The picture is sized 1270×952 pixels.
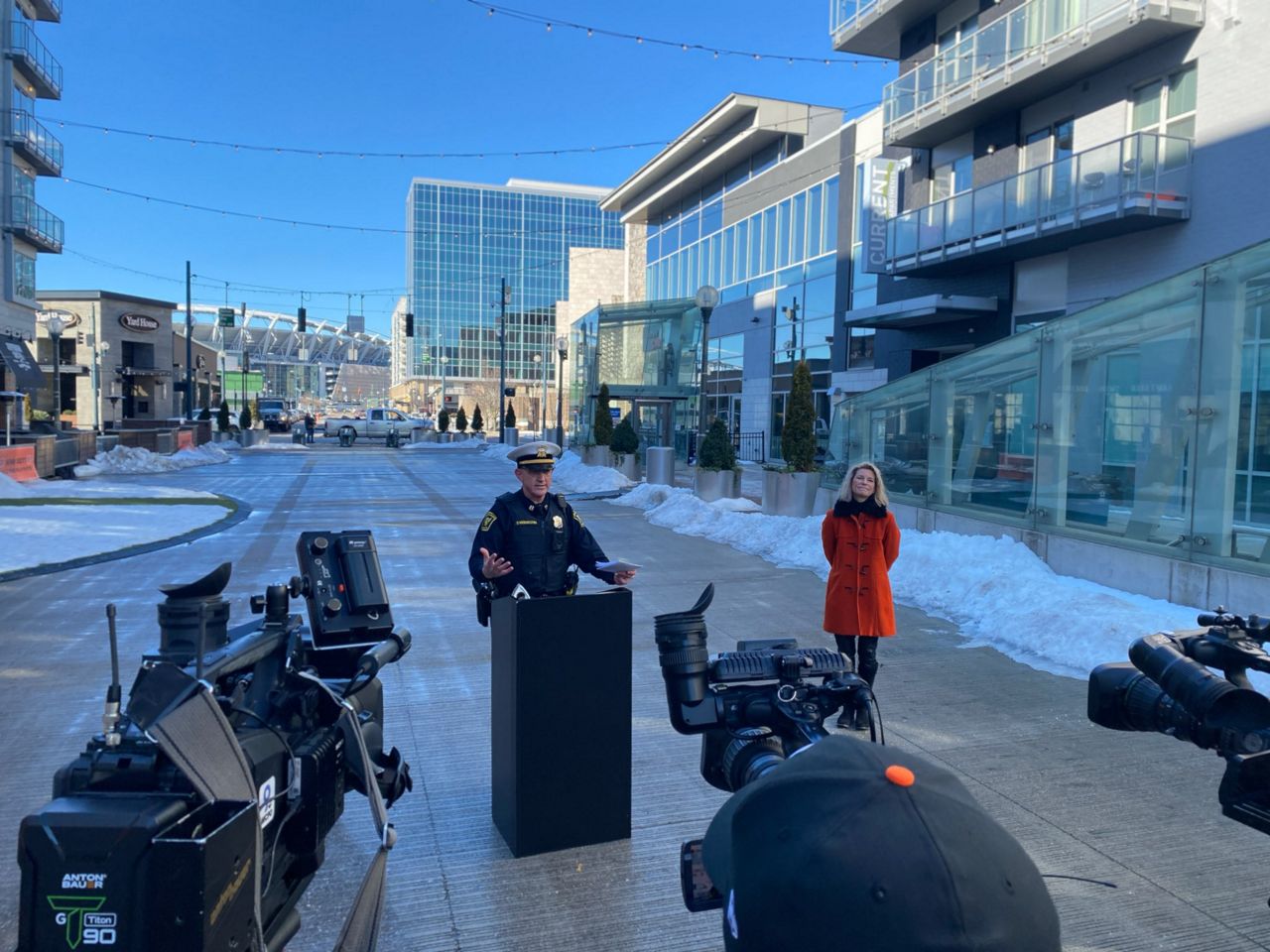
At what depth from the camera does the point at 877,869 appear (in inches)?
46.7

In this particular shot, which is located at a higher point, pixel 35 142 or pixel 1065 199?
pixel 35 142

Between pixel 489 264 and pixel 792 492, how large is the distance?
94756mm

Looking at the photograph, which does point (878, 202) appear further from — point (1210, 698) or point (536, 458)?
point (1210, 698)

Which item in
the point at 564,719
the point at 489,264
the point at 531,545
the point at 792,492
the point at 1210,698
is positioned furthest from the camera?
the point at 489,264

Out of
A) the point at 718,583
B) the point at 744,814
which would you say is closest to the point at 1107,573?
the point at 718,583

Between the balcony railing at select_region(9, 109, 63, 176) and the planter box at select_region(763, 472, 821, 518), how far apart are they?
97.3 ft

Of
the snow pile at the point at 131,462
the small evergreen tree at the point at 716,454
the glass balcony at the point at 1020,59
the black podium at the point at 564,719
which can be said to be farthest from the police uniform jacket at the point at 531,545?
the snow pile at the point at 131,462

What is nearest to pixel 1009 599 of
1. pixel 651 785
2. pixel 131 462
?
pixel 651 785

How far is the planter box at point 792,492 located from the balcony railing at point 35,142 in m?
29.7

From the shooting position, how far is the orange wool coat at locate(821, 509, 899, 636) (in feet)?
19.4

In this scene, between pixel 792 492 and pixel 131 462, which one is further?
pixel 131 462

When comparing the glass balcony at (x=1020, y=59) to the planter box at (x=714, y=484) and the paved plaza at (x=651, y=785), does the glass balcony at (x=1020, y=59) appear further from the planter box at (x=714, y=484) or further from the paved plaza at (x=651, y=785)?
the paved plaza at (x=651, y=785)

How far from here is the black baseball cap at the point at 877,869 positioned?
115 centimetres

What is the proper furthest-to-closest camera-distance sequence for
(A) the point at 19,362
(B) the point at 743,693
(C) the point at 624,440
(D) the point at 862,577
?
1. (A) the point at 19,362
2. (C) the point at 624,440
3. (D) the point at 862,577
4. (B) the point at 743,693
